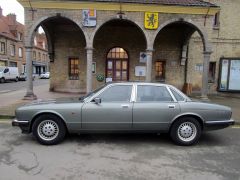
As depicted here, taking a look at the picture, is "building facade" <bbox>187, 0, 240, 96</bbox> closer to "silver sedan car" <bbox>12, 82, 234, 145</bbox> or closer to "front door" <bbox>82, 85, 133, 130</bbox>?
"silver sedan car" <bbox>12, 82, 234, 145</bbox>

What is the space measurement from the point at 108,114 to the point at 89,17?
6448mm

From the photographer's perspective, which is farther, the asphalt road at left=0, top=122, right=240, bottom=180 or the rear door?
the rear door

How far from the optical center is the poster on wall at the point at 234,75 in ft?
46.5

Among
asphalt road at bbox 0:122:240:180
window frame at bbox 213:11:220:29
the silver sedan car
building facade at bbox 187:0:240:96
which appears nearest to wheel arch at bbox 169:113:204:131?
the silver sedan car

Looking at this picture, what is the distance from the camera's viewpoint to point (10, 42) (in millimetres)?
35625

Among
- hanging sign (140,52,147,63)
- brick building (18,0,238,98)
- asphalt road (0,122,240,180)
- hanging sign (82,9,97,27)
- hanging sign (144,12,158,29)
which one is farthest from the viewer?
hanging sign (140,52,147,63)

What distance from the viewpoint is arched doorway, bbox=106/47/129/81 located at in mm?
14219

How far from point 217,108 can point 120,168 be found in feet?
9.50

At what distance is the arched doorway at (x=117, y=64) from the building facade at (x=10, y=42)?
82.3ft

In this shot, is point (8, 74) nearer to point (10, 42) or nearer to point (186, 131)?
point (10, 42)

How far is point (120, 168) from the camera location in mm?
3961

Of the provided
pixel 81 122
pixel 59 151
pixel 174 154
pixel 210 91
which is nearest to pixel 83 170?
pixel 59 151

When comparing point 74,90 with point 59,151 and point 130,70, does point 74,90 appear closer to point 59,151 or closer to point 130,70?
point 130,70

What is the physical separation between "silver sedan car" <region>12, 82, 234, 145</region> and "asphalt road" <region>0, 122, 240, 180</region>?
0.33 m
